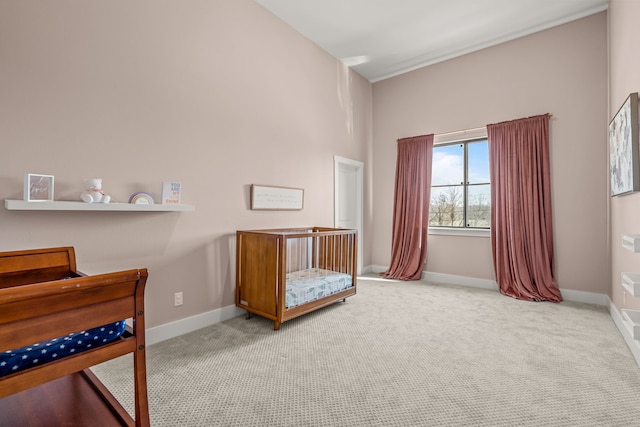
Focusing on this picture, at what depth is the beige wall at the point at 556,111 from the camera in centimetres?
332

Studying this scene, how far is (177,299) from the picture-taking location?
253cm

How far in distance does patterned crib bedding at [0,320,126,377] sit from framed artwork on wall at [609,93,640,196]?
10.4ft

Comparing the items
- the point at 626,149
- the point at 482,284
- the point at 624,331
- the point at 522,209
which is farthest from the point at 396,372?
the point at 522,209

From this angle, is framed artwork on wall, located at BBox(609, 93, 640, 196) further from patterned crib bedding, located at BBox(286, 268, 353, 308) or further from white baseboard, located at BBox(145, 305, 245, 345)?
white baseboard, located at BBox(145, 305, 245, 345)

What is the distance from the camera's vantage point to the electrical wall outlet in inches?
99.0

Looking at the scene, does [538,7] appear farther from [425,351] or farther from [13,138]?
[13,138]

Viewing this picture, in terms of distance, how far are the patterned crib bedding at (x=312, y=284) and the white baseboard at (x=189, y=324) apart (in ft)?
2.07

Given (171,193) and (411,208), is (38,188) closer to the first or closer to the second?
(171,193)

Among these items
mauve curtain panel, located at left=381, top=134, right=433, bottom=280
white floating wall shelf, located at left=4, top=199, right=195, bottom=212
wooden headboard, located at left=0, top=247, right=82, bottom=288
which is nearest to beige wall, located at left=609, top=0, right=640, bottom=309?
mauve curtain panel, located at left=381, top=134, right=433, bottom=280

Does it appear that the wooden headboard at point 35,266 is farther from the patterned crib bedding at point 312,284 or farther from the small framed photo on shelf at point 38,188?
the patterned crib bedding at point 312,284

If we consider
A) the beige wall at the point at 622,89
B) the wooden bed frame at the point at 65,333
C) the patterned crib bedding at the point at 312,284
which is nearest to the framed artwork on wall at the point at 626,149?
the beige wall at the point at 622,89

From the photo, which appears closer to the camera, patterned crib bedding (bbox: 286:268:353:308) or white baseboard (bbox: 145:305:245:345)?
white baseboard (bbox: 145:305:245:345)

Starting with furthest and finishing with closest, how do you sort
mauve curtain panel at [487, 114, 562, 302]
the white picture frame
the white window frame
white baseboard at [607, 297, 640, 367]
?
1. the white window frame
2. mauve curtain panel at [487, 114, 562, 302]
3. the white picture frame
4. white baseboard at [607, 297, 640, 367]

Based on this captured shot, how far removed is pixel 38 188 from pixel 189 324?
1.46 meters
